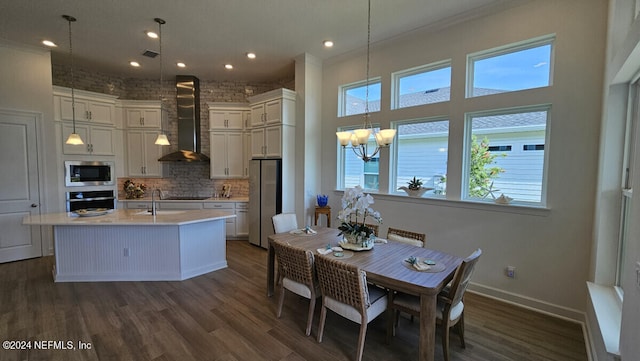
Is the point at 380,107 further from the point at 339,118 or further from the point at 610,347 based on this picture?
the point at 610,347

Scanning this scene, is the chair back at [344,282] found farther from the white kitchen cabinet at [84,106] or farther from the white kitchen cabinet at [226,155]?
the white kitchen cabinet at [84,106]

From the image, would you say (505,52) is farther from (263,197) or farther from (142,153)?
(142,153)

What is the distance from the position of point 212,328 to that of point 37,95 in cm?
503

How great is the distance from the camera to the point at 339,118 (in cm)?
495

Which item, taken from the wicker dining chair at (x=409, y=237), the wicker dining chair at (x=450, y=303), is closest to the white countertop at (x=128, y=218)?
the wicker dining chair at (x=409, y=237)

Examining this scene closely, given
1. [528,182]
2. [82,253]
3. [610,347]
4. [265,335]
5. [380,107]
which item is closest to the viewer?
[610,347]

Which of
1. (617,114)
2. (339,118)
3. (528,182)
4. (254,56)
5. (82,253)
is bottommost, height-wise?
(82,253)

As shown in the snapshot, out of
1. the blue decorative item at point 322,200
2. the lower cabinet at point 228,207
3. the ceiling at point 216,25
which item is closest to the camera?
the ceiling at point 216,25

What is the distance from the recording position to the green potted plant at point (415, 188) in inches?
157

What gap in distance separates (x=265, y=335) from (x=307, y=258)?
85 cm

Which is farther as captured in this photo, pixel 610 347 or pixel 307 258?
pixel 307 258

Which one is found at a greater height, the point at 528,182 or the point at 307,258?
the point at 528,182

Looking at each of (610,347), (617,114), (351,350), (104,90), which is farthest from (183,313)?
(104,90)

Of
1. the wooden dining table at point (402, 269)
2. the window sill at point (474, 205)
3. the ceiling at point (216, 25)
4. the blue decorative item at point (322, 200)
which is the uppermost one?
the ceiling at point (216, 25)
